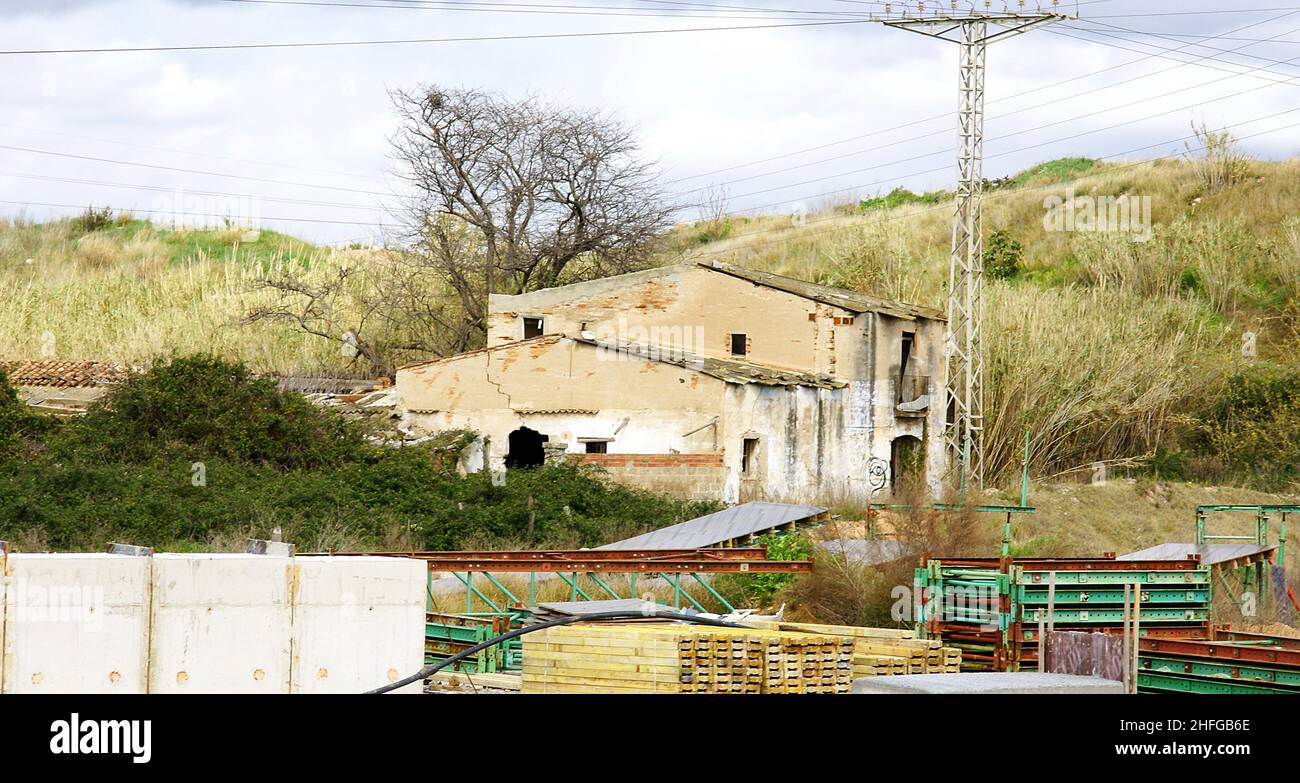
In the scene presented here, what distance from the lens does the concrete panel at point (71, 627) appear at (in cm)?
926

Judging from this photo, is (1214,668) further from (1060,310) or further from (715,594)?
(1060,310)

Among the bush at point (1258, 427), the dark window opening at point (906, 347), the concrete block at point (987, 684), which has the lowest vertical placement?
the concrete block at point (987, 684)

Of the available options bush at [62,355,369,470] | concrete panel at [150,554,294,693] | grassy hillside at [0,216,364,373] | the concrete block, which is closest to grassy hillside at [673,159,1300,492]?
grassy hillside at [0,216,364,373]

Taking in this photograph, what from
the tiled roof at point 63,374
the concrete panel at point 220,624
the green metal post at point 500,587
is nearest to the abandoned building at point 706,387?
the tiled roof at point 63,374

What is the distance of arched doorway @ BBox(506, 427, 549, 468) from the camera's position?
30.8 meters

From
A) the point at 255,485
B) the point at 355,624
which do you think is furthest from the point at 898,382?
the point at 355,624

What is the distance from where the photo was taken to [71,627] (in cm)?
928

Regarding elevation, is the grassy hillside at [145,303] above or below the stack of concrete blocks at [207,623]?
above

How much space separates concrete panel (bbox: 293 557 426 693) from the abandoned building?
675 inches

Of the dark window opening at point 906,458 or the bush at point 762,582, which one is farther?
the dark window opening at point 906,458

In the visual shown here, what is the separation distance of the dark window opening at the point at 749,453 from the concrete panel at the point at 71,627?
1977 centimetres

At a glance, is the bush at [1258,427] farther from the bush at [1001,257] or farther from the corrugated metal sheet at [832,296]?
the bush at [1001,257]
